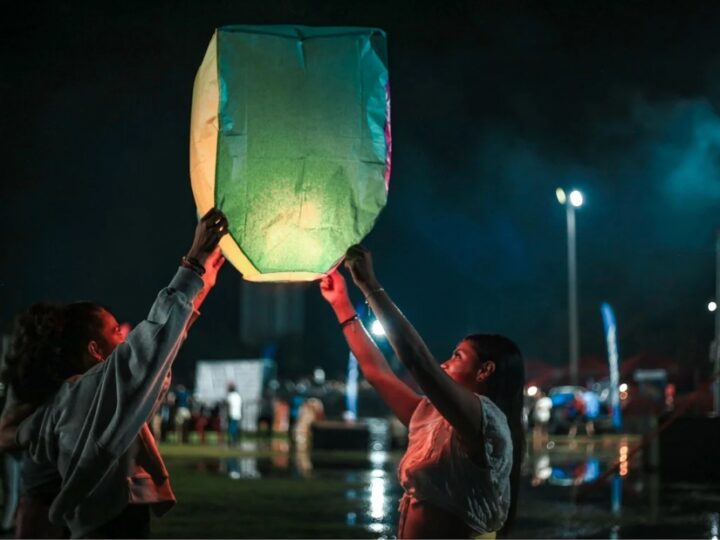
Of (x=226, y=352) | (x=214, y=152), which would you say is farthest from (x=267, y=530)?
(x=226, y=352)

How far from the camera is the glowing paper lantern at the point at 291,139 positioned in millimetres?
3504

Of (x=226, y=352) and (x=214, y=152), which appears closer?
(x=214, y=152)

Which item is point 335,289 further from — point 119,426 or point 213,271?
point 119,426

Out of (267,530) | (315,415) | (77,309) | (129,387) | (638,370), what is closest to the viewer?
(129,387)

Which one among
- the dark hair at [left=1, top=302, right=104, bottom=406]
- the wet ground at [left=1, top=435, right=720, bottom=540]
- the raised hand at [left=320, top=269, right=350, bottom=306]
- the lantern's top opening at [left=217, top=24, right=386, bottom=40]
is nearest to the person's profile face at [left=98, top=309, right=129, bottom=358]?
the dark hair at [left=1, top=302, right=104, bottom=406]

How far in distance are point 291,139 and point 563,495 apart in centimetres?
1187

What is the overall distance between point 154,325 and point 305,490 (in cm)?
1205

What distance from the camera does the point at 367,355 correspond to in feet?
14.1

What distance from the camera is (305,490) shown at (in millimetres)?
14797

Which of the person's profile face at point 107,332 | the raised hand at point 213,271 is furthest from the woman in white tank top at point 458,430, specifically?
the person's profile face at point 107,332

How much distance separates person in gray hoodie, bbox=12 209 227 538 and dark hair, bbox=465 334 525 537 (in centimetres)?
115

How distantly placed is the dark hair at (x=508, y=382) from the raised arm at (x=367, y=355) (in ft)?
1.18

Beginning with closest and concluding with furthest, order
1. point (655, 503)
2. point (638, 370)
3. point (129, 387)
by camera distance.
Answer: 1. point (129, 387)
2. point (655, 503)
3. point (638, 370)

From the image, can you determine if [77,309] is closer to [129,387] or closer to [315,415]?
[129,387]
